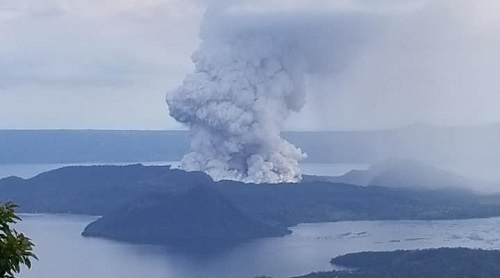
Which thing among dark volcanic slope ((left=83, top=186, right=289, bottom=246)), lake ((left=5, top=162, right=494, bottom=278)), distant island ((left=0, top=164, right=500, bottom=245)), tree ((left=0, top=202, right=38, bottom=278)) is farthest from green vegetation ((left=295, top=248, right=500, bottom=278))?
tree ((left=0, top=202, right=38, bottom=278))

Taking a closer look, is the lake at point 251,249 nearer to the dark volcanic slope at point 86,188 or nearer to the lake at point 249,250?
the lake at point 249,250

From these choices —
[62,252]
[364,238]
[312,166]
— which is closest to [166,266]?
[62,252]

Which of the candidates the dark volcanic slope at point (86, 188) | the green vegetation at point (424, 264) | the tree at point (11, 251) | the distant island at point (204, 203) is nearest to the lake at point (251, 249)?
the green vegetation at point (424, 264)

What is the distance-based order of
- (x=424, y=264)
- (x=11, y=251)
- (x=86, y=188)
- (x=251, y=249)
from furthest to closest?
(x=86, y=188) < (x=251, y=249) < (x=424, y=264) < (x=11, y=251)

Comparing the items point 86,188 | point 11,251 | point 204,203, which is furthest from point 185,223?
point 11,251

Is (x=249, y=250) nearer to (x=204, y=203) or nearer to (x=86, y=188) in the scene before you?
(x=204, y=203)
